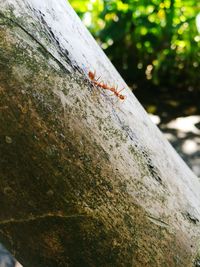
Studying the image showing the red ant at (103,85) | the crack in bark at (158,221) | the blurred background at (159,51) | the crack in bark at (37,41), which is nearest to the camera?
the crack in bark at (37,41)

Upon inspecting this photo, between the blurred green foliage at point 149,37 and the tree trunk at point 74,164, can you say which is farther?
the blurred green foliage at point 149,37

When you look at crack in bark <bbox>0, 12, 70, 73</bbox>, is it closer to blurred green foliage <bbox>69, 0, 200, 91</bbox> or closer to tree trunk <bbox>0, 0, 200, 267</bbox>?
tree trunk <bbox>0, 0, 200, 267</bbox>

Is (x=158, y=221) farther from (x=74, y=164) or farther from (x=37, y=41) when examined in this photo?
(x=37, y=41)

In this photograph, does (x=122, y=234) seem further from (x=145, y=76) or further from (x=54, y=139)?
(x=145, y=76)

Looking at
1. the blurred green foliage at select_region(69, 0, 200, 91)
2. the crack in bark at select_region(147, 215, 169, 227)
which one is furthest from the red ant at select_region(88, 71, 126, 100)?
the blurred green foliage at select_region(69, 0, 200, 91)

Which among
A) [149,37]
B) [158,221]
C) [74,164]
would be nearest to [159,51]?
[149,37]

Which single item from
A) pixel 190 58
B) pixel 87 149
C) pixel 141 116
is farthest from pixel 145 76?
pixel 87 149

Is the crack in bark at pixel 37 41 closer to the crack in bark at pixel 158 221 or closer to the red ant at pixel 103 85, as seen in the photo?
the red ant at pixel 103 85

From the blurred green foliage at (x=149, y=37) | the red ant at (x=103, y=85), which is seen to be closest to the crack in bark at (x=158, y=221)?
the red ant at (x=103, y=85)

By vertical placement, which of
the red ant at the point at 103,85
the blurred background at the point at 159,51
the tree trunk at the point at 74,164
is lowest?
the tree trunk at the point at 74,164
